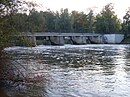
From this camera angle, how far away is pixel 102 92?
17734 mm

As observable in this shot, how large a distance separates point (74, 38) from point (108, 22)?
1104 inches

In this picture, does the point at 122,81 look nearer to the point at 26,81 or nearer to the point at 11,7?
the point at 26,81

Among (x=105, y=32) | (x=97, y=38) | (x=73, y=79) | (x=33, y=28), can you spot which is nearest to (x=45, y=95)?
(x=33, y=28)

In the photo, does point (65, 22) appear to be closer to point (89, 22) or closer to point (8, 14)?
point (89, 22)

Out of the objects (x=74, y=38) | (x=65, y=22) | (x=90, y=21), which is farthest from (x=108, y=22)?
(x=74, y=38)

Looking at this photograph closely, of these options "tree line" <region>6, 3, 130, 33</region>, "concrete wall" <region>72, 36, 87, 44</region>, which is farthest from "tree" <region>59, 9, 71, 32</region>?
"concrete wall" <region>72, 36, 87, 44</region>

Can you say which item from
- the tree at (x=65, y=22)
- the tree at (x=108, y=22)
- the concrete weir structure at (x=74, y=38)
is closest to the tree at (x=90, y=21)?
the tree at (x=108, y=22)

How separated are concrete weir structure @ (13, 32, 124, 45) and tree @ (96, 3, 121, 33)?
7.35 metres

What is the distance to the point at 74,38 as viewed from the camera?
11344cm

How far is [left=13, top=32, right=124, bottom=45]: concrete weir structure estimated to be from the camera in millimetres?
100144

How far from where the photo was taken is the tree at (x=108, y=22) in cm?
13512

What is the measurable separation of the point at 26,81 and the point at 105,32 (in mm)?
117776

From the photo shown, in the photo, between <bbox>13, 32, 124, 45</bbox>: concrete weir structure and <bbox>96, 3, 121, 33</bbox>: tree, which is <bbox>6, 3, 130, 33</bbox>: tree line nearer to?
<bbox>96, 3, 121, 33</bbox>: tree

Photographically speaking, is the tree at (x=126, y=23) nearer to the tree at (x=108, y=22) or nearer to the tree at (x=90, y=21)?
the tree at (x=108, y=22)
